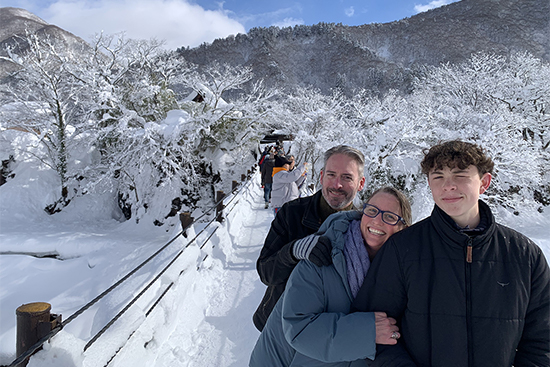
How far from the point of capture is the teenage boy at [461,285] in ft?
3.90

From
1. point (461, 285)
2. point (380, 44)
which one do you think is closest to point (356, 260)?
point (461, 285)

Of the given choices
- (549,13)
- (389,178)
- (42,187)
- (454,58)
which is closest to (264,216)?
(389,178)

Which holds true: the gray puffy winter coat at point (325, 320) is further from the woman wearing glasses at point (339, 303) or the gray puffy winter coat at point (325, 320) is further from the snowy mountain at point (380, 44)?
the snowy mountain at point (380, 44)

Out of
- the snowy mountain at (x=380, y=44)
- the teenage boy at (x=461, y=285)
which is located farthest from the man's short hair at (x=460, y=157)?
Result: the snowy mountain at (x=380, y=44)

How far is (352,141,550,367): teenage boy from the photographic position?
119 cm

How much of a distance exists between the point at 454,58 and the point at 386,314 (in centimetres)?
10056

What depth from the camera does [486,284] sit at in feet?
3.91

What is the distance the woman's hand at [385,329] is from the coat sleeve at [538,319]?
0.54 metres

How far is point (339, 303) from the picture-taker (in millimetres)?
1392

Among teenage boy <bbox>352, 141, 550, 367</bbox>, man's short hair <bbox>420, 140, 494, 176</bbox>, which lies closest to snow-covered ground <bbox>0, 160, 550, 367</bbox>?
teenage boy <bbox>352, 141, 550, 367</bbox>

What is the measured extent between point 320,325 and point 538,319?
0.92 metres

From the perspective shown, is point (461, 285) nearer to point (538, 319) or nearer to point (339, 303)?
point (538, 319)

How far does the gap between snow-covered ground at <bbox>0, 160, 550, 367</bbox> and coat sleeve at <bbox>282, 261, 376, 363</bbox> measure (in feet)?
6.18

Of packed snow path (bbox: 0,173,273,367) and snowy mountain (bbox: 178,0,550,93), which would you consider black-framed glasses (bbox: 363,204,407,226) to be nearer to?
packed snow path (bbox: 0,173,273,367)
